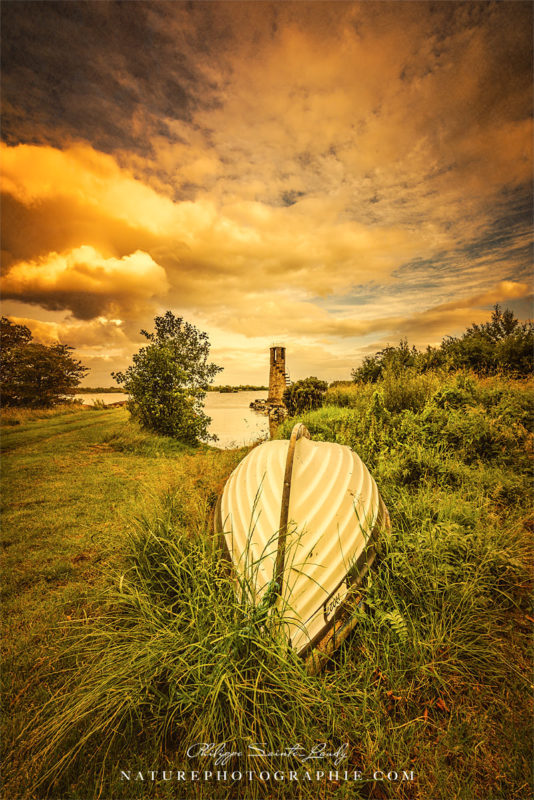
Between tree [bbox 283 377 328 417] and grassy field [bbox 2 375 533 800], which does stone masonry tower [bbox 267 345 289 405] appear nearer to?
tree [bbox 283 377 328 417]

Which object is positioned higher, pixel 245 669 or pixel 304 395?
pixel 304 395

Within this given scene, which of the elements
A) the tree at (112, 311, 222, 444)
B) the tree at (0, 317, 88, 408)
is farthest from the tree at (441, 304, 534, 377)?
the tree at (0, 317, 88, 408)

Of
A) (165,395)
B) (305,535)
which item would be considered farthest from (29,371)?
(305,535)

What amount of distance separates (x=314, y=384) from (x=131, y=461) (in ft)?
29.5

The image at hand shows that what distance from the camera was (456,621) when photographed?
2322 mm

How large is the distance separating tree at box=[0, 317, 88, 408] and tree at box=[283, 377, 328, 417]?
56.3 feet

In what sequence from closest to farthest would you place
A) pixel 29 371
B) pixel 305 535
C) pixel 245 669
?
pixel 245 669 → pixel 305 535 → pixel 29 371

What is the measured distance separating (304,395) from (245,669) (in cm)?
1184

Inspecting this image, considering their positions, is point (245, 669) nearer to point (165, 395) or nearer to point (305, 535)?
point (305, 535)

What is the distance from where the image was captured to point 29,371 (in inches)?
739

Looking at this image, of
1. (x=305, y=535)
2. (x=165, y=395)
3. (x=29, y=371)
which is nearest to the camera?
(x=305, y=535)

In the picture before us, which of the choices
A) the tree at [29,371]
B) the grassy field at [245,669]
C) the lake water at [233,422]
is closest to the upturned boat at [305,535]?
the grassy field at [245,669]

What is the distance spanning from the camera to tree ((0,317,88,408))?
18.2 metres

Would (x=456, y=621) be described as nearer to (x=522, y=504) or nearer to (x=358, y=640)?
(x=358, y=640)
